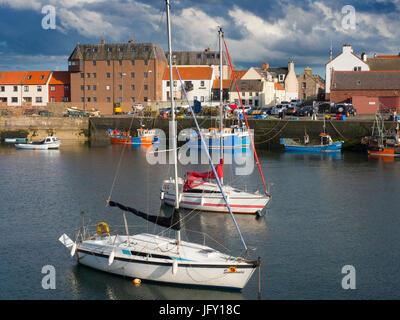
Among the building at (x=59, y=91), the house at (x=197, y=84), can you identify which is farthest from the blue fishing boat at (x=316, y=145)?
the building at (x=59, y=91)

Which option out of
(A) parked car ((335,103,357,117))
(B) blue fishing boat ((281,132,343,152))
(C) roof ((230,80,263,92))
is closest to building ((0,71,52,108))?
(C) roof ((230,80,263,92))

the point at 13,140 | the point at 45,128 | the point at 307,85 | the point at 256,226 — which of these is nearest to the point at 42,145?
the point at 45,128

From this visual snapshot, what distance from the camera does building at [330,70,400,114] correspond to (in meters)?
77.8

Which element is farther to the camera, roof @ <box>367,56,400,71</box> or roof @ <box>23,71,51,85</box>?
roof @ <box>23,71,51,85</box>

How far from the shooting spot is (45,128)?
8219 cm

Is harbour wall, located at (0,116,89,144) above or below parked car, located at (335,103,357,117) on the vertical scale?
below

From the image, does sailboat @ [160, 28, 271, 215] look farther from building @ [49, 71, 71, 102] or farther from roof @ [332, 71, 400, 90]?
building @ [49, 71, 71, 102]

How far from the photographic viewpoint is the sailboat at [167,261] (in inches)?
763

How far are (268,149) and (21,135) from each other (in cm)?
3910

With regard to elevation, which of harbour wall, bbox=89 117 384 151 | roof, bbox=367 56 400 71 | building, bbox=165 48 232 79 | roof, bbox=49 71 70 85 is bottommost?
harbour wall, bbox=89 117 384 151

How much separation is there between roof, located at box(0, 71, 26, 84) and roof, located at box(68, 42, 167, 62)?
1064 centimetres

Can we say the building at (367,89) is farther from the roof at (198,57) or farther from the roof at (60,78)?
the roof at (60,78)

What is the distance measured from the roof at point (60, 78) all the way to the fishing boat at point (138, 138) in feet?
80.9
